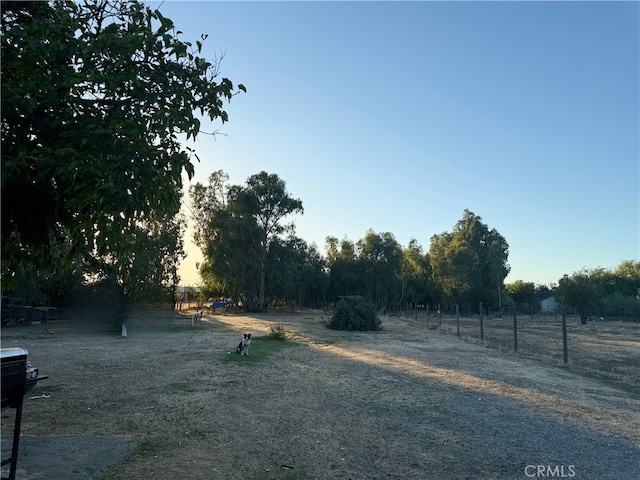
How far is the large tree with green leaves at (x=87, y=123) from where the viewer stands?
3422mm

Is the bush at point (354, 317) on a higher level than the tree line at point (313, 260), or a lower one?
lower

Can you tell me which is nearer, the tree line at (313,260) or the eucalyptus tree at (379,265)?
the tree line at (313,260)

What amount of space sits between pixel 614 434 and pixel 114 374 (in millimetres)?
10257

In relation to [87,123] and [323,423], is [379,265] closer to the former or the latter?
[323,423]

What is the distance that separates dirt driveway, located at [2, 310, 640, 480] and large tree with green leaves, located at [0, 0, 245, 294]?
237 centimetres

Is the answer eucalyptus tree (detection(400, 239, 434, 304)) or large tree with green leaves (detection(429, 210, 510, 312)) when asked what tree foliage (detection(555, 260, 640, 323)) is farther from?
eucalyptus tree (detection(400, 239, 434, 304))

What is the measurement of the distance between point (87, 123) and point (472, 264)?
73316mm

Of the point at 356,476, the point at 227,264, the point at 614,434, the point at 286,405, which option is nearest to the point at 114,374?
the point at 286,405

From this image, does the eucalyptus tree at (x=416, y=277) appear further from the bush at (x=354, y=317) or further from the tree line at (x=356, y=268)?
the bush at (x=354, y=317)

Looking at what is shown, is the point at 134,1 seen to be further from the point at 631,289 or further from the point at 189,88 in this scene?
the point at 631,289

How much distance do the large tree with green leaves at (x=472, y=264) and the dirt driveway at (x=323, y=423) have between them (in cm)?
6036

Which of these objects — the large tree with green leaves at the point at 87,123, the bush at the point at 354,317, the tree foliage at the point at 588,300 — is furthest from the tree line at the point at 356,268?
the large tree with green leaves at the point at 87,123

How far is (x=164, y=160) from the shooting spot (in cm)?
417

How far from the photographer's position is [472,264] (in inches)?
2837
